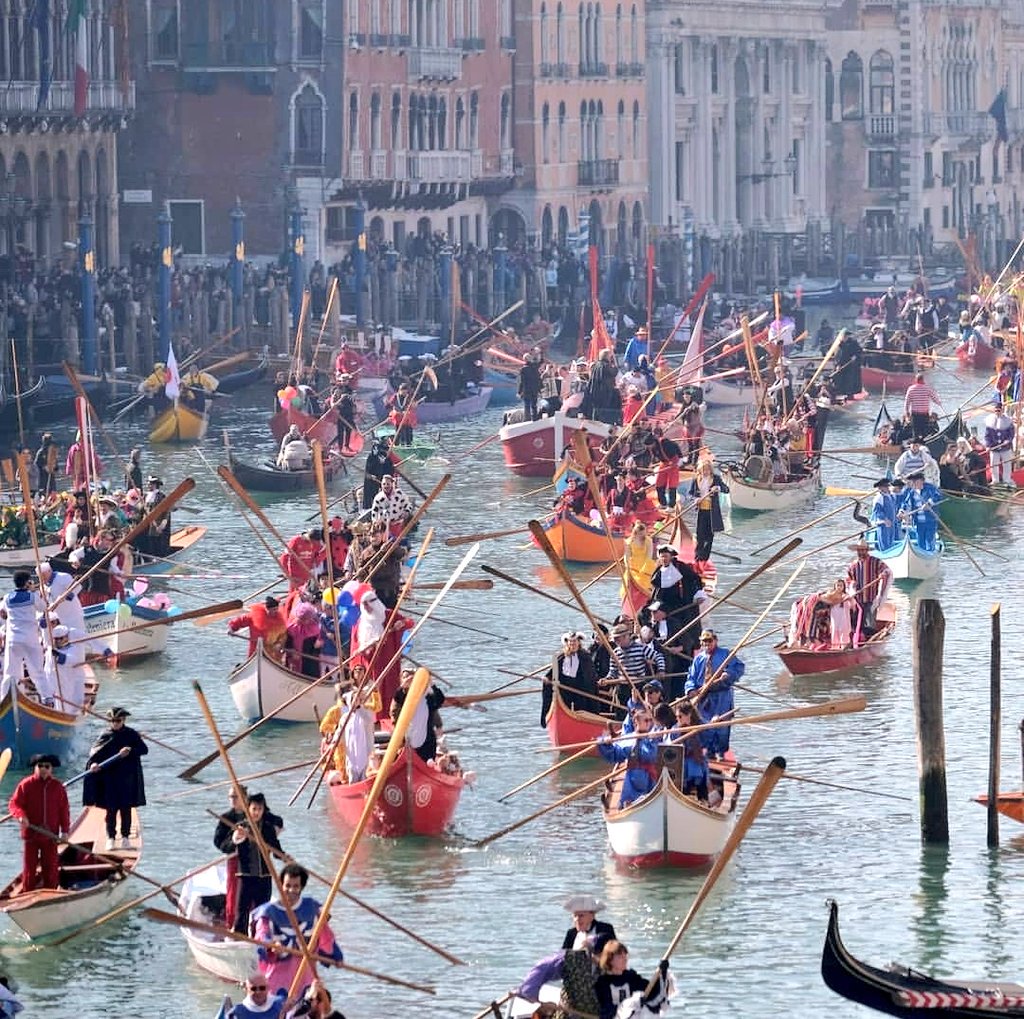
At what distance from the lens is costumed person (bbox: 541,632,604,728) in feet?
109

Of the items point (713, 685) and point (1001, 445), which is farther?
point (1001, 445)

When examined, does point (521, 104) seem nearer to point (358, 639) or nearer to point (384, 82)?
point (384, 82)

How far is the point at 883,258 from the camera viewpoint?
11575 cm

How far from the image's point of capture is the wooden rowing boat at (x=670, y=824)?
1168 inches

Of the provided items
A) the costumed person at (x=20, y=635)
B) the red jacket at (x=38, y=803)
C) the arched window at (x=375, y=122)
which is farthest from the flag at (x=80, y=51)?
the red jacket at (x=38, y=803)

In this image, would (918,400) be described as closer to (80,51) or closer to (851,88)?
(80,51)

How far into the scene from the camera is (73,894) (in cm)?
2816

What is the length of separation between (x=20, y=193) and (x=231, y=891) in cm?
5022

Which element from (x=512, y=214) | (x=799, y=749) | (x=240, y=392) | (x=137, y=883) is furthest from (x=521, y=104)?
(x=137, y=883)

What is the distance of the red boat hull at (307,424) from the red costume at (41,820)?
29162mm

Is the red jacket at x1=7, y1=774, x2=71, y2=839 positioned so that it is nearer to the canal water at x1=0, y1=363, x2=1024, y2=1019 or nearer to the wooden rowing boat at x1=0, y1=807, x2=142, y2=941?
the wooden rowing boat at x1=0, y1=807, x2=142, y2=941

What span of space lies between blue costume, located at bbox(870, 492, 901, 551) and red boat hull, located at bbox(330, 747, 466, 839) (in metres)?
15.2

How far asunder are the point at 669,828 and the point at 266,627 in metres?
6.97

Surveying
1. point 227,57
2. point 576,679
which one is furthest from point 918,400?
point 227,57
